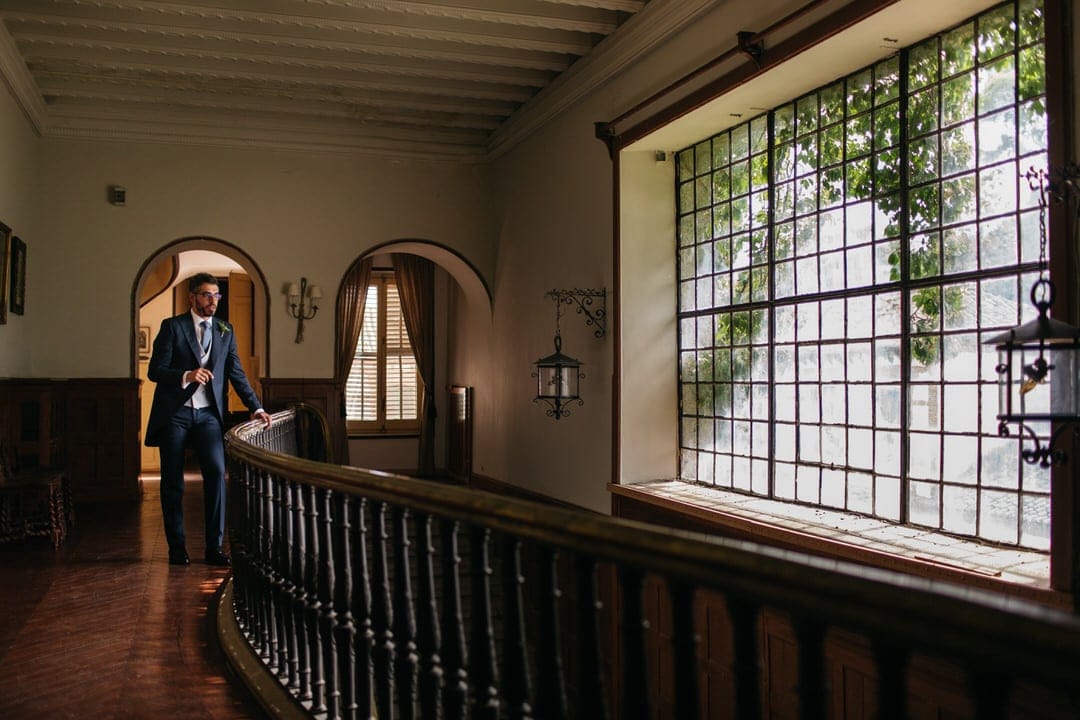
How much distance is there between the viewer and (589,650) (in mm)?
1767

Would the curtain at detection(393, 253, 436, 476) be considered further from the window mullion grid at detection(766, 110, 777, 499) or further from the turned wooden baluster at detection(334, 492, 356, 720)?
the turned wooden baluster at detection(334, 492, 356, 720)

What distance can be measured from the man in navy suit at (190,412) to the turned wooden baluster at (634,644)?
14.4 feet

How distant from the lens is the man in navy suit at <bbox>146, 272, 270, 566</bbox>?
5.67 metres

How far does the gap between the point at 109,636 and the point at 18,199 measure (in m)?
6.29

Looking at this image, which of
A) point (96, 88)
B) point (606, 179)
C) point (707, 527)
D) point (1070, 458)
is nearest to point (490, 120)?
point (606, 179)

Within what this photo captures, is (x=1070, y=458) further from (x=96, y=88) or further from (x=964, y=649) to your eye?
(x=96, y=88)

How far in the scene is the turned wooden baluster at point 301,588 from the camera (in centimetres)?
327

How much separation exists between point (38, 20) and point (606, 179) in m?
4.62

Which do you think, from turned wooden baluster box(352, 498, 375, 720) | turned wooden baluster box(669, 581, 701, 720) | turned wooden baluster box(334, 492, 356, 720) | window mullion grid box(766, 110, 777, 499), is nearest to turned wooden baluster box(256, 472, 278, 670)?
turned wooden baluster box(334, 492, 356, 720)

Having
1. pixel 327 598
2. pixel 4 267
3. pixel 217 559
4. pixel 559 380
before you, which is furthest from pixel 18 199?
pixel 327 598

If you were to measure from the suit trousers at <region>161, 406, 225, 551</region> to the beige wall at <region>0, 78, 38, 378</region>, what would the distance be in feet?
12.0

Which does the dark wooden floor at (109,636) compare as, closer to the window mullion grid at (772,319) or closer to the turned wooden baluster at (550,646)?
the turned wooden baluster at (550,646)

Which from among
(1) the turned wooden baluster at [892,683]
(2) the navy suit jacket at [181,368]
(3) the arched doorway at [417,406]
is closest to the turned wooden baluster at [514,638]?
(1) the turned wooden baluster at [892,683]

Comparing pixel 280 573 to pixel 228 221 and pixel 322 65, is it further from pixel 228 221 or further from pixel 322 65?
pixel 228 221
